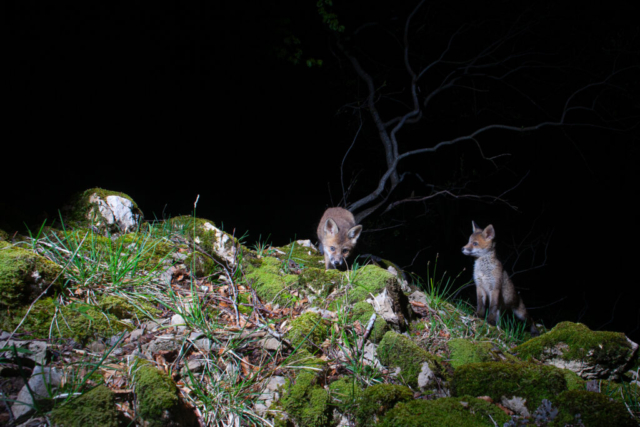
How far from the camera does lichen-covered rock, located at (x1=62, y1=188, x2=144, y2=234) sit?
141 inches

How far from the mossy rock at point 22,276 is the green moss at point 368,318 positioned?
2.14 m

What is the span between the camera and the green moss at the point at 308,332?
8.21ft

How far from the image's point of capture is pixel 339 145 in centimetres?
A: 1129

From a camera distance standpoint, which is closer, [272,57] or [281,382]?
[281,382]

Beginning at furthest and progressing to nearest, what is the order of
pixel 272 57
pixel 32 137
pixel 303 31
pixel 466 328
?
1. pixel 303 31
2. pixel 272 57
3. pixel 32 137
4. pixel 466 328

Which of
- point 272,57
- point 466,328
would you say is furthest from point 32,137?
point 466,328

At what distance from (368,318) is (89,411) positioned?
6.29 feet

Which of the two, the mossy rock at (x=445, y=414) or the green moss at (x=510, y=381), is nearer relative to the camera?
the mossy rock at (x=445, y=414)

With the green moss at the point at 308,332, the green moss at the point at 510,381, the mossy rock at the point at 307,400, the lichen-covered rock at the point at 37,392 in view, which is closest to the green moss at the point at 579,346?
the green moss at the point at 510,381

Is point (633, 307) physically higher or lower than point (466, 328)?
lower

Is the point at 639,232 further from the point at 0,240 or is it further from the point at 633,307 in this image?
the point at 0,240

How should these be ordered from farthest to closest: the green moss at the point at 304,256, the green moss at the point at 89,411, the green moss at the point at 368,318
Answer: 1. the green moss at the point at 304,256
2. the green moss at the point at 368,318
3. the green moss at the point at 89,411

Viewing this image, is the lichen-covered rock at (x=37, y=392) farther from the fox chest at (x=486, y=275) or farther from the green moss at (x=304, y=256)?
the fox chest at (x=486, y=275)

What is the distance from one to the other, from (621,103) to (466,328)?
23.2 ft
